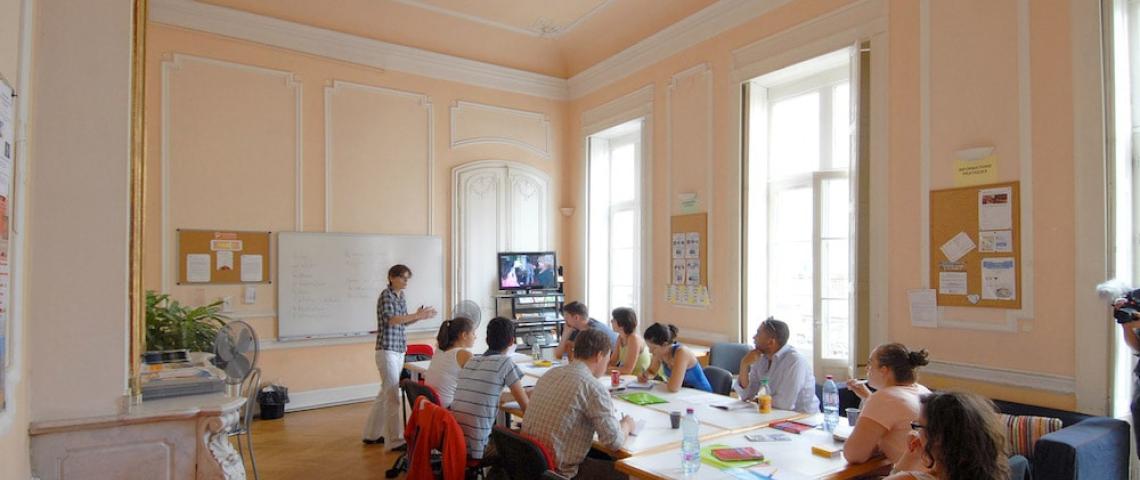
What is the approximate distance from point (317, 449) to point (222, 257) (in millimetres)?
2351

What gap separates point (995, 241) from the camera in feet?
13.3

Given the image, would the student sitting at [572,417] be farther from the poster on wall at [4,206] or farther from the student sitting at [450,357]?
the poster on wall at [4,206]

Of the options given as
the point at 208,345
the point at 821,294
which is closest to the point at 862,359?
the point at 821,294

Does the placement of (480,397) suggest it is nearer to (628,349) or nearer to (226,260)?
(628,349)

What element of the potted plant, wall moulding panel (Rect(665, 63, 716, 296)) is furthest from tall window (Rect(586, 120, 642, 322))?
the potted plant

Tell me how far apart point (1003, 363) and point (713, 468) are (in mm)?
2636

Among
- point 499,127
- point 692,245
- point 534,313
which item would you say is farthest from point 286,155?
point 692,245

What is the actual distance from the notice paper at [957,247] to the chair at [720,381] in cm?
168

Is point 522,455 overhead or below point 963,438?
below

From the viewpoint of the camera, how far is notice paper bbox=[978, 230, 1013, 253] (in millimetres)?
4008

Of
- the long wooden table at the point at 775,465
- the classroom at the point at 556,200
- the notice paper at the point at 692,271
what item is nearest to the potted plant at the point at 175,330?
the classroom at the point at 556,200

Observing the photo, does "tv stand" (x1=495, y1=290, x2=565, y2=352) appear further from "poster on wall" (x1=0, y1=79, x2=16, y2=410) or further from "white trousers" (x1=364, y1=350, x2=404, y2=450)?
"poster on wall" (x1=0, y1=79, x2=16, y2=410)

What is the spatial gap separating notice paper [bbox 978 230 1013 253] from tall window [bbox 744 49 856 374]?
96cm

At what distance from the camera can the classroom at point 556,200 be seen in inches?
98.0
